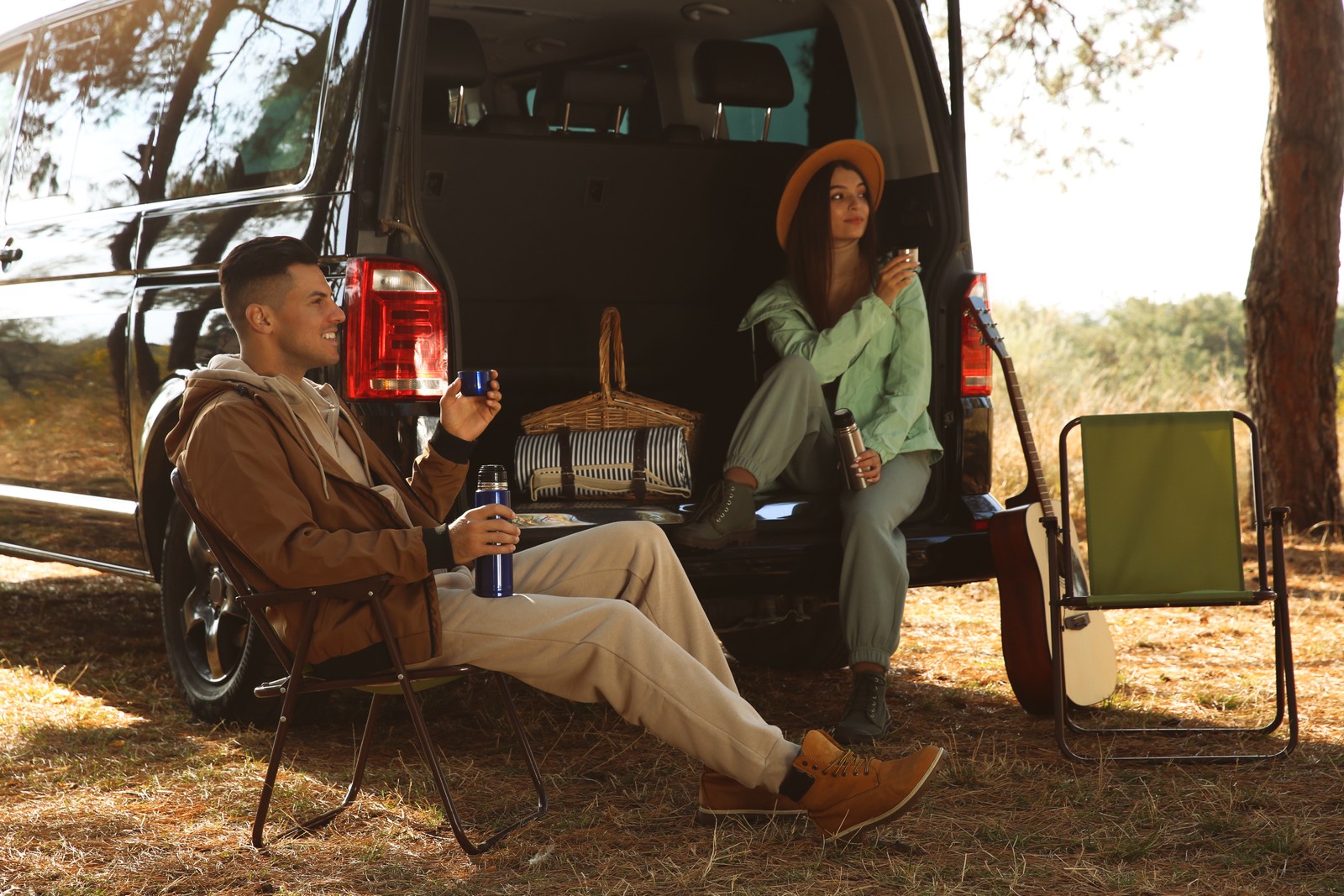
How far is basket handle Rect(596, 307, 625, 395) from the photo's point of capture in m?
4.22

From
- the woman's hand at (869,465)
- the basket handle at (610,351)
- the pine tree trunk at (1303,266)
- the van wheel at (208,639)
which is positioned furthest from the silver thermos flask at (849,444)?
the pine tree trunk at (1303,266)

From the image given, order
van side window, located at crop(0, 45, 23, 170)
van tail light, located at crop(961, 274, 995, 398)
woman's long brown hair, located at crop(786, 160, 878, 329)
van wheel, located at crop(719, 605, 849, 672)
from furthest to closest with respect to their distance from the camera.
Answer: van side window, located at crop(0, 45, 23, 170)
van wheel, located at crop(719, 605, 849, 672)
woman's long brown hair, located at crop(786, 160, 878, 329)
van tail light, located at crop(961, 274, 995, 398)

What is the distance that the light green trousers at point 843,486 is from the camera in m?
3.84

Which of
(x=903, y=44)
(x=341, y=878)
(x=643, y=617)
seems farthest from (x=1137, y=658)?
(x=341, y=878)

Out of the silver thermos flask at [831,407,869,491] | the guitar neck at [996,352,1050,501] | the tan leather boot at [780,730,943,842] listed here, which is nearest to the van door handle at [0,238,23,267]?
the silver thermos flask at [831,407,869,491]

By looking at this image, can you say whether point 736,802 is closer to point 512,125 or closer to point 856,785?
point 856,785

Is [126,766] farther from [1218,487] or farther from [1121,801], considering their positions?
[1218,487]

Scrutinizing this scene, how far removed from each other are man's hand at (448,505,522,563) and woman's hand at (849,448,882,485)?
52.2 inches

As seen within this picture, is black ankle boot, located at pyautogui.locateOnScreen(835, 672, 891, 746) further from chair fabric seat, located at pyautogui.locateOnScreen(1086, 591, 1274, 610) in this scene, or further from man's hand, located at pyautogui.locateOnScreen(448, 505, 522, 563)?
man's hand, located at pyautogui.locateOnScreen(448, 505, 522, 563)

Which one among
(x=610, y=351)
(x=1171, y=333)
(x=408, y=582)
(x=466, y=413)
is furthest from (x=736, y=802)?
(x=1171, y=333)

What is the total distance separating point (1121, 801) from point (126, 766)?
239 cm

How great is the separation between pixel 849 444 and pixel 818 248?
0.72 m

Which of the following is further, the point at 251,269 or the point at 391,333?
the point at 391,333

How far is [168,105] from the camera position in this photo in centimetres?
425
